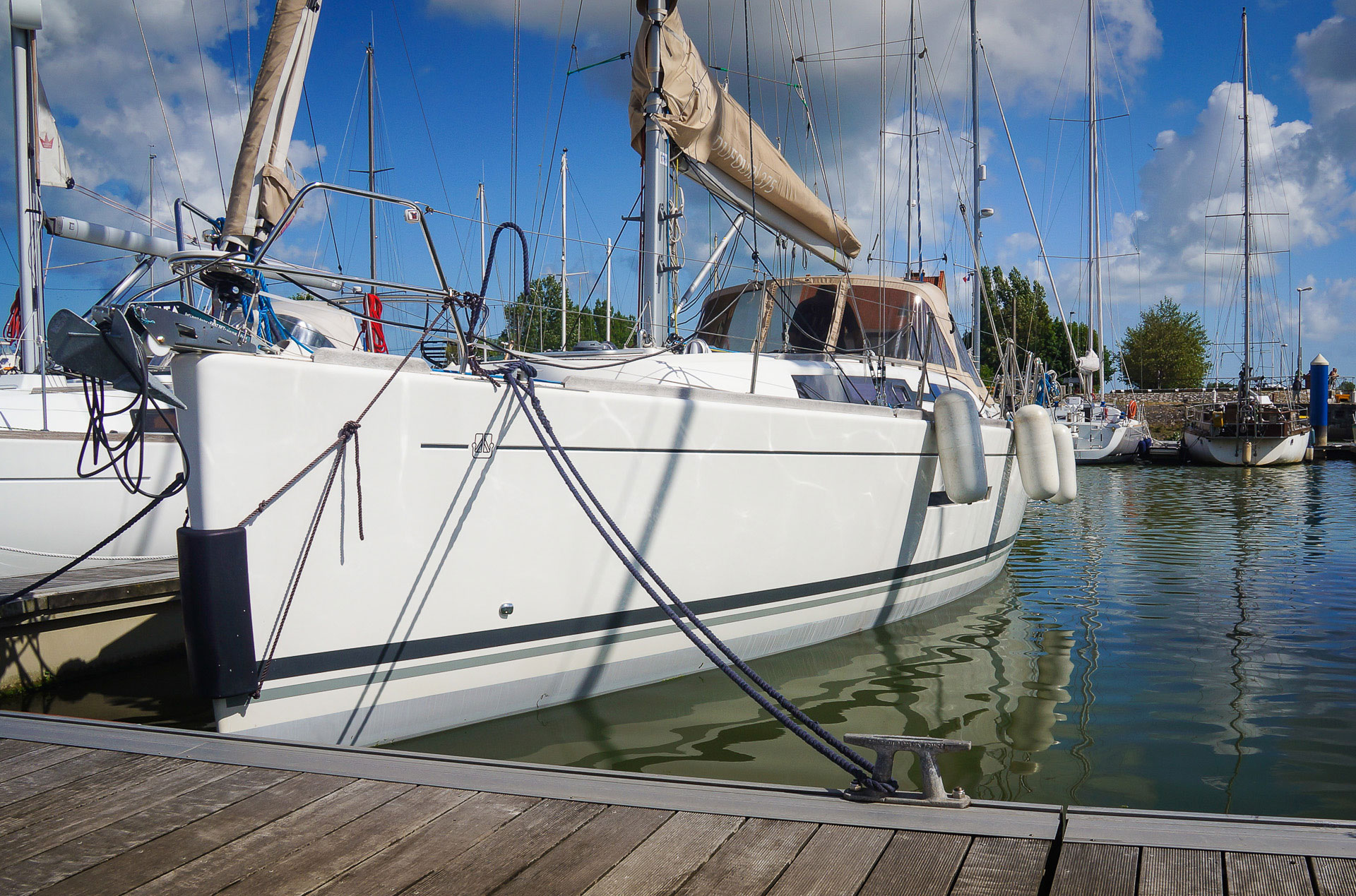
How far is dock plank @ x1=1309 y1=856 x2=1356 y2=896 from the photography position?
5.69 ft

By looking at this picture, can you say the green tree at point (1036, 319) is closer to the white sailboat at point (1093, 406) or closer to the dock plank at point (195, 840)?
the white sailboat at point (1093, 406)

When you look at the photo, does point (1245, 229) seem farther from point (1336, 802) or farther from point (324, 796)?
point (324, 796)

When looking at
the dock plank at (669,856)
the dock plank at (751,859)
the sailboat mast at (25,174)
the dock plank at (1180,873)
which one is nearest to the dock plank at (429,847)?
the dock plank at (669,856)

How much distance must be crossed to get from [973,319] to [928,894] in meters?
9.98

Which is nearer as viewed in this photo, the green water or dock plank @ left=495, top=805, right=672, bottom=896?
dock plank @ left=495, top=805, right=672, bottom=896

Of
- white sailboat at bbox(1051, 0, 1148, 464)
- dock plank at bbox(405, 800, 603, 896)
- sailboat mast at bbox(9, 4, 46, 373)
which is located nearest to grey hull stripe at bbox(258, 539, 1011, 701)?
dock plank at bbox(405, 800, 603, 896)

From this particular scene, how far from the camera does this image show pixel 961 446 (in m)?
5.26

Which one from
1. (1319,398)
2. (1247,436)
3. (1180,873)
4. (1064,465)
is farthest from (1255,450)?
(1180,873)

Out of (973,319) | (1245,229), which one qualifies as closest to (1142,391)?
(1245,229)

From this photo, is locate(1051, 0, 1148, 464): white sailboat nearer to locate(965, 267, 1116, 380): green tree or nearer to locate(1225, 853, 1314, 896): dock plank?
locate(965, 267, 1116, 380): green tree

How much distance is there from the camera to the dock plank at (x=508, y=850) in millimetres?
1861

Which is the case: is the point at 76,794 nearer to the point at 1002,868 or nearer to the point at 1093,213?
the point at 1002,868

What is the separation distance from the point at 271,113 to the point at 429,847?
445 cm

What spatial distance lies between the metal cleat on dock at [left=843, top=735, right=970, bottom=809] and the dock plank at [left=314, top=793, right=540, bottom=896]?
0.90m
